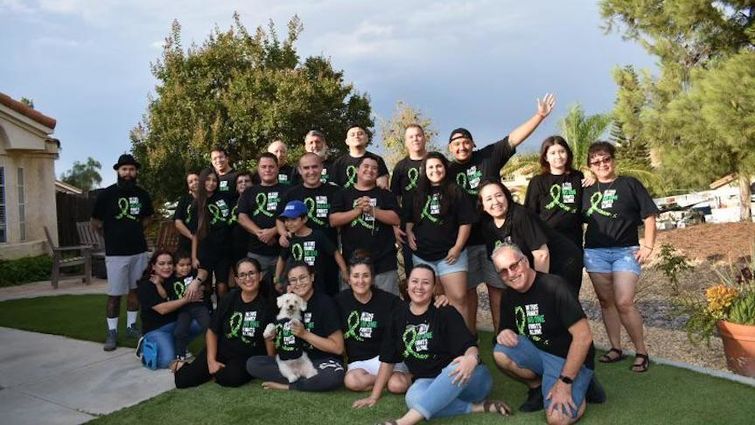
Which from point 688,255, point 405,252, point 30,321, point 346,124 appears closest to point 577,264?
point 405,252

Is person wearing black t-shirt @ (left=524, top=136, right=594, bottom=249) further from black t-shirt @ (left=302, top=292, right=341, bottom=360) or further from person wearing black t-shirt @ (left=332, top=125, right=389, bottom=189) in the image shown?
black t-shirt @ (left=302, top=292, right=341, bottom=360)

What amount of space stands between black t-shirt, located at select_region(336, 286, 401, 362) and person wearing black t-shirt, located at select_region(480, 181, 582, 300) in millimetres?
977

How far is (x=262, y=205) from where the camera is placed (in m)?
5.81

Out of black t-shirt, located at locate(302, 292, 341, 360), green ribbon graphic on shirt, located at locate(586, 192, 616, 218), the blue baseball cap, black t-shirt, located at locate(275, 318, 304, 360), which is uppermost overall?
the blue baseball cap

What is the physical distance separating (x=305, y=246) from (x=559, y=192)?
2.16 metres

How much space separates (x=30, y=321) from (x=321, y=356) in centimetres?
535

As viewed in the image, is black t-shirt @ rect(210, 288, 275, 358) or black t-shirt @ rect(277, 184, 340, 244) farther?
black t-shirt @ rect(277, 184, 340, 244)

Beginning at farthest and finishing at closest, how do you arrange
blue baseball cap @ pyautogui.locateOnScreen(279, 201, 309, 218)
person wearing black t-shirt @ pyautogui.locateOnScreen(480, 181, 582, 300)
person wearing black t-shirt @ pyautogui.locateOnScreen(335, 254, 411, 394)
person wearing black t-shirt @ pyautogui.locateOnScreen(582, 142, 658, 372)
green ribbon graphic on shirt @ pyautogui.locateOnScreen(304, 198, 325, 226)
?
green ribbon graphic on shirt @ pyautogui.locateOnScreen(304, 198, 325, 226) < blue baseball cap @ pyautogui.locateOnScreen(279, 201, 309, 218) < person wearing black t-shirt @ pyautogui.locateOnScreen(582, 142, 658, 372) < person wearing black t-shirt @ pyautogui.locateOnScreen(335, 254, 411, 394) < person wearing black t-shirt @ pyautogui.locateOnScreen(480, 181, 582, 300)

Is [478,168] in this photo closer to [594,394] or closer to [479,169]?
[479,169]

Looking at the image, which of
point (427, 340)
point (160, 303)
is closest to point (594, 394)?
point (427, 340)

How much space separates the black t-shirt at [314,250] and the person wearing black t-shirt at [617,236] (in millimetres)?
2169

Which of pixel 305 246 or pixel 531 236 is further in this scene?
pixel 305 246

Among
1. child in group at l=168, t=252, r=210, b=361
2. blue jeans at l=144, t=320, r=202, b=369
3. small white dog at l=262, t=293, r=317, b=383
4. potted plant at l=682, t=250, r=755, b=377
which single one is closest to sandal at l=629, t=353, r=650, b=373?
potted plant at l=682, t=250, r=755, b=377

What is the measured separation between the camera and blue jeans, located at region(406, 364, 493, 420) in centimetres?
381
